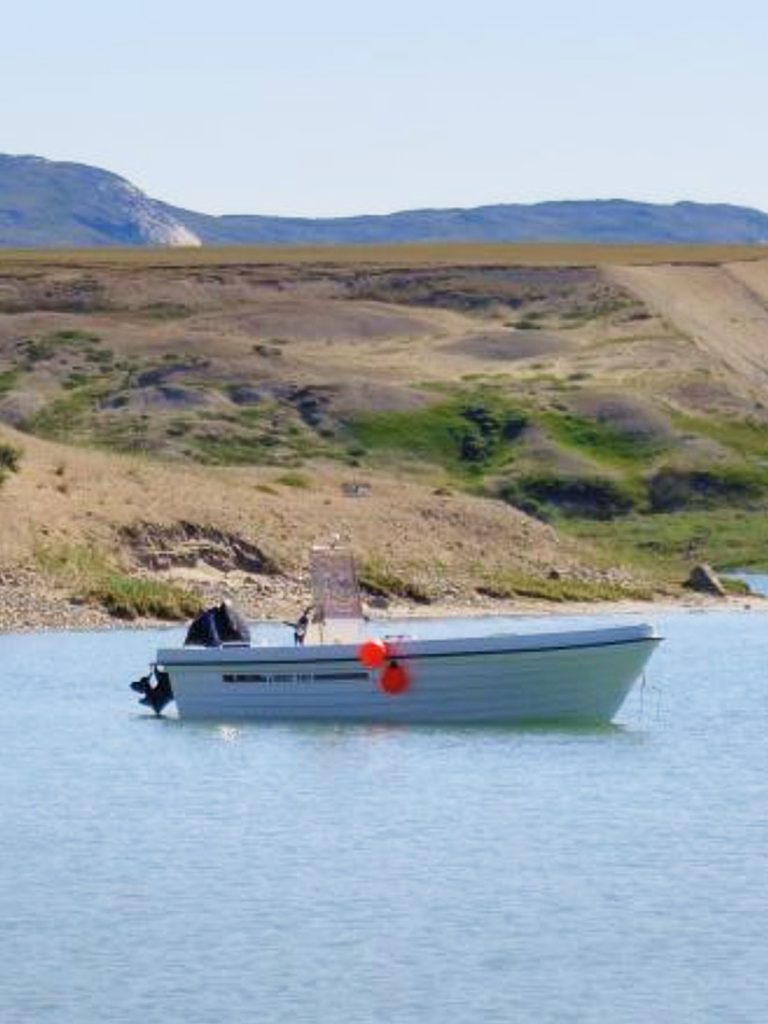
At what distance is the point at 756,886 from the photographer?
1196 inches

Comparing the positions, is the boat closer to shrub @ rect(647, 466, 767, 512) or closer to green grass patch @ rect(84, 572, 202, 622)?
green grass patch @ rect(84, 572, 202, 622)

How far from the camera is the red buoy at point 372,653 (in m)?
43.7

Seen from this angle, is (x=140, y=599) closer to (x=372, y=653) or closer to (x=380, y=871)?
(x=372, y=653)

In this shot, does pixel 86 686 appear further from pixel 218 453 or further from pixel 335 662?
pixel 218 453

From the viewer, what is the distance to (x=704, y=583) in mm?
83375

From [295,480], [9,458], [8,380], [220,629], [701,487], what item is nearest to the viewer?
[220,629]

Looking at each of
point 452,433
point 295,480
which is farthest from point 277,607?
point 452,433

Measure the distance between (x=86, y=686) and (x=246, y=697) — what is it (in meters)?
7.32

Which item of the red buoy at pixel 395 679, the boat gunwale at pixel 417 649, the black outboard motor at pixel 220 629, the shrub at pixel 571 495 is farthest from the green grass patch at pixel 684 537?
the red buoy at pixel 395 679

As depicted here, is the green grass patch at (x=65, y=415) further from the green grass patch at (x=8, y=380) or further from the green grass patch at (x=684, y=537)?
the green grass patch at (x=684, y=537)

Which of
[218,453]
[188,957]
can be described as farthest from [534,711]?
[218,453]

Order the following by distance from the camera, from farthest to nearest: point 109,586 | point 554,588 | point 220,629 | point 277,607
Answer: point 554,588, point 277,607, point 109,586, point 220,629

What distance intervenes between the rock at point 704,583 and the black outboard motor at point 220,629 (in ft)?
121

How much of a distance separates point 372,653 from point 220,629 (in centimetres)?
363
